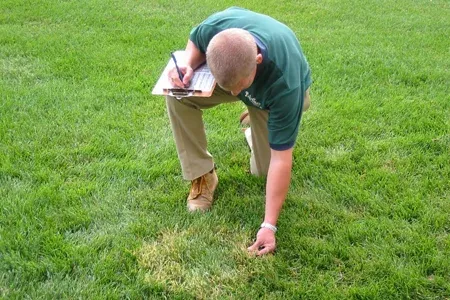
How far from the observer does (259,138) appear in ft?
10.4

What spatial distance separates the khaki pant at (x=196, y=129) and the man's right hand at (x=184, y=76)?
0.18 meters

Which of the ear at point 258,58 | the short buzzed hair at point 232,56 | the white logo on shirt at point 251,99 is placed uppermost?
the short buzzed hair at point 232,56

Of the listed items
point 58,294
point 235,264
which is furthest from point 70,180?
point 235,264

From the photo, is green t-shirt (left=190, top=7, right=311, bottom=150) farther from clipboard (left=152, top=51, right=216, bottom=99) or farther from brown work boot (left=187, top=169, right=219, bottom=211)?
brown work boot (left=187, top=169, right=219, bottom=211)

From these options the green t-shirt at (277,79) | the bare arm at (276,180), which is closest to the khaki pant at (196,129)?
the green t-shirt at (277,79)

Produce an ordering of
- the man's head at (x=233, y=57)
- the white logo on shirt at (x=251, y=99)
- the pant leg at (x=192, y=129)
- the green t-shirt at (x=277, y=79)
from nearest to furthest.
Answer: the man's head at (x=233, y=57) → the green t-shirt at (x=277, y=79) → the white logo on shirt at (x=251, y=99) → the pant leg at (x=192, y=129)

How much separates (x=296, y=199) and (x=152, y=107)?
5.29 feet

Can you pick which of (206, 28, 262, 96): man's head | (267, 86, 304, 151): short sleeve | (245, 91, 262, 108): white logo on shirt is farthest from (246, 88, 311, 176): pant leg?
(206, 28, 262, 96): man's head

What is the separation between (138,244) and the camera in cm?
279

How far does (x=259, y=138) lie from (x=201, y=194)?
47cm

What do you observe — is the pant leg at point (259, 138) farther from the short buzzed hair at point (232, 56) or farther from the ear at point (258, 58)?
the short buzzed hair at point (232, 56)

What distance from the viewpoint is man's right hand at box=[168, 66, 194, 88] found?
2.71 m

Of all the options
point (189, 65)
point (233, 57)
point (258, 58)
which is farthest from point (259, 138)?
point (233, 57)

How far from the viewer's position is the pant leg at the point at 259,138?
3.07 metres
